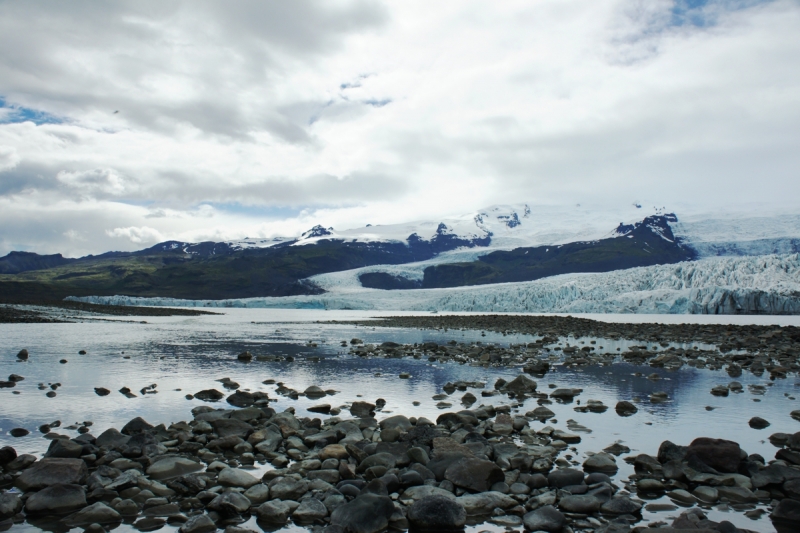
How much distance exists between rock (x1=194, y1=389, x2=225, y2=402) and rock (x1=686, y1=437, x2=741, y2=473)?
8.19 metres

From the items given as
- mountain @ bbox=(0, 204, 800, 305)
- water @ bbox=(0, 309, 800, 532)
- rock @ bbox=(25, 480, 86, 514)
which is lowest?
water @ bbox=(0, 309, 800, 532)

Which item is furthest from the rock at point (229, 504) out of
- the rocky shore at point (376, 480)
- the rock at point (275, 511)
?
the rock at point (275, 511)

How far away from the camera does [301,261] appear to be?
597 feet

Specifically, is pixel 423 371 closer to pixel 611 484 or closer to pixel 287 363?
pixel 287 363

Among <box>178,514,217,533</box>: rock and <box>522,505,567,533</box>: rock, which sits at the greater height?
<box>178,514,217,533</box>: rock

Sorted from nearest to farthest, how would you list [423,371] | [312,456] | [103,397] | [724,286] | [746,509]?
[746,509]
[312,456]
[103,397]
[423,371]
[724,286]

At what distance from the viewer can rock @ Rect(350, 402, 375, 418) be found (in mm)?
9414

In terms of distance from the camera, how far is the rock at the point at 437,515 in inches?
195

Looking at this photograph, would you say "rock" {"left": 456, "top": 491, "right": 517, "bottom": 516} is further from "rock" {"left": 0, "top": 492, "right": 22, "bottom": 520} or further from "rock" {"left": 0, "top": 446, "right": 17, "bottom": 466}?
"rock" {"left": 0, "top": 446, "right": 17, "bottom": 466}

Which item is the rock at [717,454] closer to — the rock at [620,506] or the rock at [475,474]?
the rock at [620,506]

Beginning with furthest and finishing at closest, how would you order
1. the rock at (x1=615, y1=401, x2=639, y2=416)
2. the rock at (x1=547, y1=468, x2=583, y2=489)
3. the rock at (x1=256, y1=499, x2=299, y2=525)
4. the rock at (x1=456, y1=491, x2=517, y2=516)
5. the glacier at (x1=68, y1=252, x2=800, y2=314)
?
the glacier at (x1=68, y1=252, x2=800, y2=314) → the rock at (x1=615, y1=401, x2=639, y2=416) → the rock at (x1=547, y1=468, x2=583, y2=489) → the rock at (x1=456, y1=491, x2=517, y2=516) → the rock at (x1=256, y1=499, x2=299, y2=525)

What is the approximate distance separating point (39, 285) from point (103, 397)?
123 m

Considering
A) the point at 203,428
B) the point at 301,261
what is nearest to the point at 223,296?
the point at 301,261

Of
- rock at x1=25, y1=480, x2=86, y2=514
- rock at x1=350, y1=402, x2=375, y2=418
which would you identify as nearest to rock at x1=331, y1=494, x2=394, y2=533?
rock at x1=25, y1=480, x2=86, y2=514
